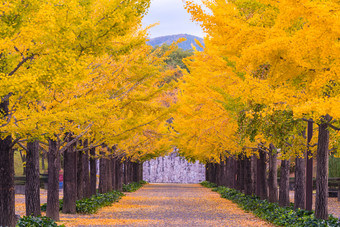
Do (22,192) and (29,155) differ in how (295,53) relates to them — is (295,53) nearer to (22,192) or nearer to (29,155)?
(29,155)

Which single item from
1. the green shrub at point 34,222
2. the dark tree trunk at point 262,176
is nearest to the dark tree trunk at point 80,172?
the dark tree trunk at point 262,176

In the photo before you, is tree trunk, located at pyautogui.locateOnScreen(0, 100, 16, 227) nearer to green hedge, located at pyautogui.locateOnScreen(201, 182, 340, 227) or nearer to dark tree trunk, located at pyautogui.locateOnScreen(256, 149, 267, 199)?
green hedge, located at pyautogui.locateOnScreen(201, 182, 340, 227)

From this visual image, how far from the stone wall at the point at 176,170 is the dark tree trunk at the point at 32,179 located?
64.5m

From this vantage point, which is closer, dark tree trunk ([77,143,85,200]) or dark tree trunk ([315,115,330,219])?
dark tree trunk ([315,115,330,219])

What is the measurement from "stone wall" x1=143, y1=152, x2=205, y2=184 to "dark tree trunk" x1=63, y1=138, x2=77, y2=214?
5932 cm

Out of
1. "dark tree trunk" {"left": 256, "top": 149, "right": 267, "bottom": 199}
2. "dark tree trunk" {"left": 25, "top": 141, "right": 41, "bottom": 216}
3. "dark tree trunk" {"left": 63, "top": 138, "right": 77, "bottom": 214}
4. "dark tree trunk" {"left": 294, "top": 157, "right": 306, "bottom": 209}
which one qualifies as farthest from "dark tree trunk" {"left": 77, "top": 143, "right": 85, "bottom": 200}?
"dark tree trunk" {"left": 294, "top": 157, "right": 306, "bottom": 209}

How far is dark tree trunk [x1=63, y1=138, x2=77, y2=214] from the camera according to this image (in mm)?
20938

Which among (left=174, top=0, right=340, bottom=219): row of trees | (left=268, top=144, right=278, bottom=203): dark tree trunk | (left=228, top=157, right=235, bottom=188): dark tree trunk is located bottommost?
(left=228, top=157, right=235, bottom=188): dark tree trunk

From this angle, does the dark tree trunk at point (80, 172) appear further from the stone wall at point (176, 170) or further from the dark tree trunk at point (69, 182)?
the stone wall at point (176, 170)

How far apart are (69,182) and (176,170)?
198 ft

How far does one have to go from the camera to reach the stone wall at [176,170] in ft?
265

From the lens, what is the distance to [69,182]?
68.7ft

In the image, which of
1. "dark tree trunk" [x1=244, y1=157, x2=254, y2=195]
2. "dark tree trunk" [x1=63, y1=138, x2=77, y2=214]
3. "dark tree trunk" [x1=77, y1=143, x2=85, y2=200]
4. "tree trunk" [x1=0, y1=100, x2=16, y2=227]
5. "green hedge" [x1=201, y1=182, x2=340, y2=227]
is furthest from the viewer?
"dark tree trunk" [x1=244, y1=157, x2=254, y2=195]

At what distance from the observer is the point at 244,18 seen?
13.5m
